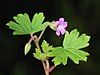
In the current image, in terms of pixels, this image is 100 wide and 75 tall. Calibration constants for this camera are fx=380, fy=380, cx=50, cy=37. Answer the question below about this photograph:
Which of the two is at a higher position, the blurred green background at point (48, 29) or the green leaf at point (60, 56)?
the blurred green background at point (48, 29)

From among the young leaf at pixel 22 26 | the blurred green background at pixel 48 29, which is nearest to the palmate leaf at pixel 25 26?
the young leaf at pixel 22 26

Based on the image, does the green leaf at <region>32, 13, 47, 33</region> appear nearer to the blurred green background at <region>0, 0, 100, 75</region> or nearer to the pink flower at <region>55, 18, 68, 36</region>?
the pink flower at <region>55, 18, 68, 36</region>

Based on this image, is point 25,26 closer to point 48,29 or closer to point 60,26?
point 60,26

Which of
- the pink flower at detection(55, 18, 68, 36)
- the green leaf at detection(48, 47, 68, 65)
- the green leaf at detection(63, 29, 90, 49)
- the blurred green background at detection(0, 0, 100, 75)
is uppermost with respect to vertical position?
the blurred green background at detection(0, 0, 100, 75)

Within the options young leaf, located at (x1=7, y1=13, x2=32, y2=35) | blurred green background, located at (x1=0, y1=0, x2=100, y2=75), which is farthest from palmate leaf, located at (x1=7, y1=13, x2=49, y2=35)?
blurred green background, located at (x1=0, y1=0, x2=100, y2=75)

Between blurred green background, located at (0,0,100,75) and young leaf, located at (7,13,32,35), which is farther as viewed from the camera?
blurred green background, located at (0,0,100,75)

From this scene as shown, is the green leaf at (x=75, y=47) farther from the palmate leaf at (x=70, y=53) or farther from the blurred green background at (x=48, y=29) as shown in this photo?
the blurred green background at (x=48, y=29)

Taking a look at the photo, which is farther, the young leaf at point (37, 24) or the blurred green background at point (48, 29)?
the blurred green background at point (48, 29)

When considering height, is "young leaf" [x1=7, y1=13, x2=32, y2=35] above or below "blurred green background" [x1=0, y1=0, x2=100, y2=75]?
below

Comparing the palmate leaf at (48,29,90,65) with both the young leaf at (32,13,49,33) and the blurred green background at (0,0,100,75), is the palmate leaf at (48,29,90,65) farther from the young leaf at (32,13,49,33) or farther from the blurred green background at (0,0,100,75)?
the blurred green background at (0,0,100,75)
